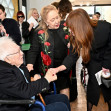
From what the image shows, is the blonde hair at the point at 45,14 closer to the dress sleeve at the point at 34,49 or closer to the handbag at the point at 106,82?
the dress sleeve at the point at 34,49

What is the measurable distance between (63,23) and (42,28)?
0.26 meters

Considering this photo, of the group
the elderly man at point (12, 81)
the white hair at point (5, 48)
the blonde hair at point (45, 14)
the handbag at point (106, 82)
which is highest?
the blonde hair at point (45, 14)

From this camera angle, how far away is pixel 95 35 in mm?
1883

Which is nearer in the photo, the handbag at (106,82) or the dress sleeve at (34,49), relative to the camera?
the handbag at (106,82)

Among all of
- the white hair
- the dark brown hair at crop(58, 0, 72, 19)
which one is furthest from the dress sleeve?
the white hair

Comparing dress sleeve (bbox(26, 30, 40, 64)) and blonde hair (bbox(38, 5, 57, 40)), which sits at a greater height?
blonde hair (bbox(38, 5, 57, 40))

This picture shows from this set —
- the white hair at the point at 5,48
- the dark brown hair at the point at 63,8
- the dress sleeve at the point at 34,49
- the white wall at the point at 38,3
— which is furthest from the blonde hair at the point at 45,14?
the white wall at the point at 38,3

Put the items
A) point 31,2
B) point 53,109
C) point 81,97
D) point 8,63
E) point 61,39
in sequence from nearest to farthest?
point 8,63 → point 53,109 → point 61,39 → point 81,97 → point 31,2

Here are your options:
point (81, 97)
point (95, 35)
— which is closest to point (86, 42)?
point (95, 35)

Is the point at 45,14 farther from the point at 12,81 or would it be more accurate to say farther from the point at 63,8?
the point at 12,81

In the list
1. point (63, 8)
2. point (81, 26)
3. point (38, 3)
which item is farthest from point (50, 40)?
point (38, 3)

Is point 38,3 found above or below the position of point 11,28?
above

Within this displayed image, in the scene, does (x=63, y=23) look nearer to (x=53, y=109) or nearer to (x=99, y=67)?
(x=99, y=67)

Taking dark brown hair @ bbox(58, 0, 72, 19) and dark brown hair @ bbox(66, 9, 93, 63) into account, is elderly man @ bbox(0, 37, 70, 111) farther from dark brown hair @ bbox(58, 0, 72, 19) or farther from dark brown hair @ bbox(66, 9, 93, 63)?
dark brown hair @ bbox(58, 0, 72, 19)
